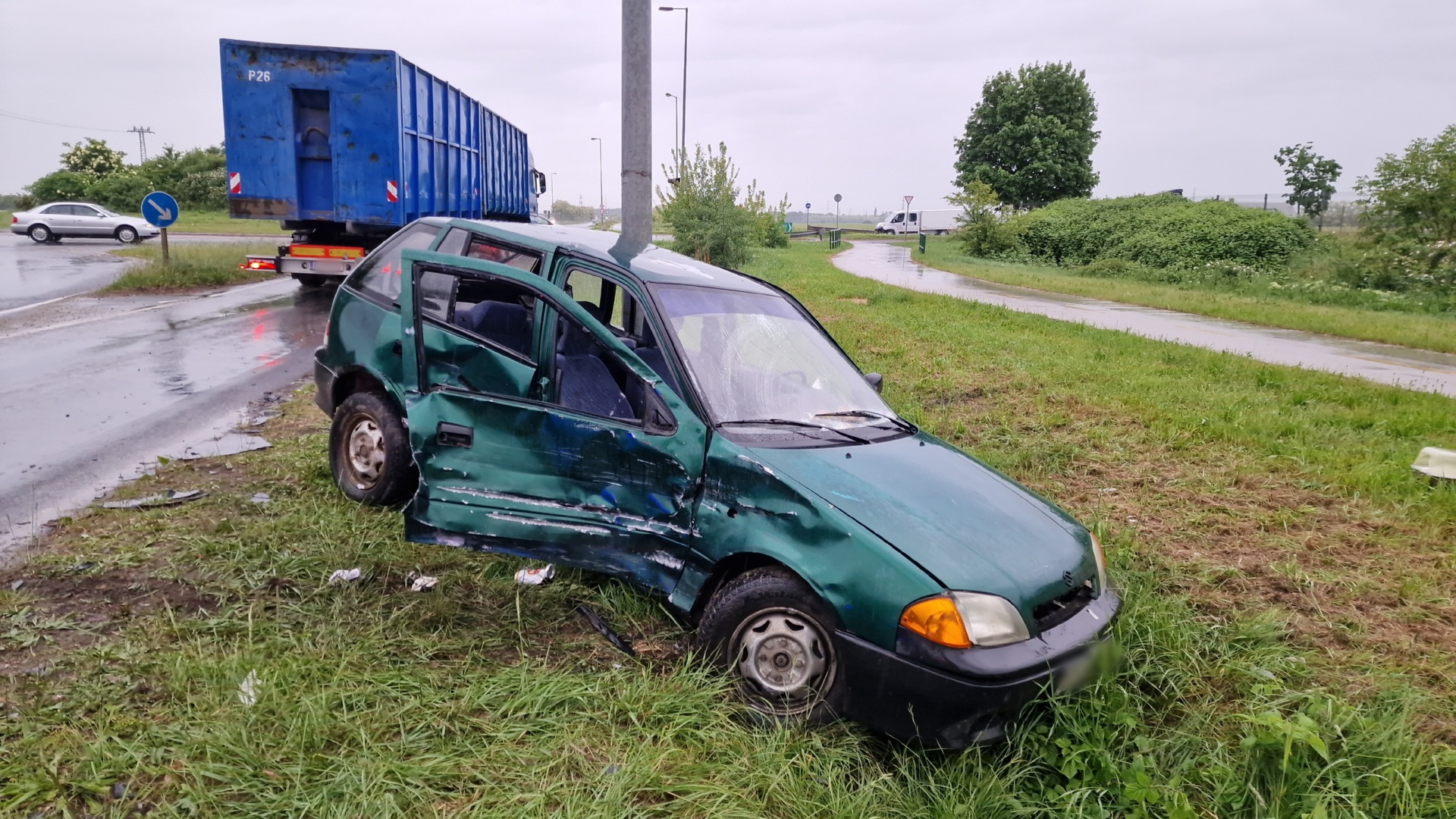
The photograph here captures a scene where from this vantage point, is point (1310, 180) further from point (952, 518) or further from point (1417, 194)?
point (952, 518)

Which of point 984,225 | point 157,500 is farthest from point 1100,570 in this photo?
point 984,225

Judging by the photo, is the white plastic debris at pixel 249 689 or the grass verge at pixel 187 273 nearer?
the white plastic debris at pixel 249 689

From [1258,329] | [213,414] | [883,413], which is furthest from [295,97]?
[1258,329]

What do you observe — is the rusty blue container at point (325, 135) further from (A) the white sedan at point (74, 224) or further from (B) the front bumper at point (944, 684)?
(A) the white sedan at point (74, 224)

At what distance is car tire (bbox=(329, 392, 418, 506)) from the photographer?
461cm

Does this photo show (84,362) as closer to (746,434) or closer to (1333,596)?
(746,434)

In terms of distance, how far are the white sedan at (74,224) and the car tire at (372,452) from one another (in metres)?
28.2

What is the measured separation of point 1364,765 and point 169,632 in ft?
13.9

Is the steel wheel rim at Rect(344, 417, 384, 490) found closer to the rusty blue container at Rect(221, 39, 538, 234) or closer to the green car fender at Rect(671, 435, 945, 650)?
the green car fender at Rect(671, 435, 945, 650)

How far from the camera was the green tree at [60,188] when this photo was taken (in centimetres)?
4462

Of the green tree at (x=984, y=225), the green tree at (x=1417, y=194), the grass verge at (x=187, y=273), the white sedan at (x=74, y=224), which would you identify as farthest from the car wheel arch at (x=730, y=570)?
the green tree at (x=984, y=225)

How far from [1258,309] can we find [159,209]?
20.8 m

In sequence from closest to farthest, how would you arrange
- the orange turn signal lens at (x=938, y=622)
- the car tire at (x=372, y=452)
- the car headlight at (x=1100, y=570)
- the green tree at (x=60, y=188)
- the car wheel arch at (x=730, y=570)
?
the orange turn signal lens at (x=938, y=622) → the car wheel arch at (x=730, y=570) → the car headlight at (x=1100, y=570) → the car tire at (x=372, y=452) → the green tree at (x=60, y=188)

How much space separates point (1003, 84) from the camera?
177 ft
